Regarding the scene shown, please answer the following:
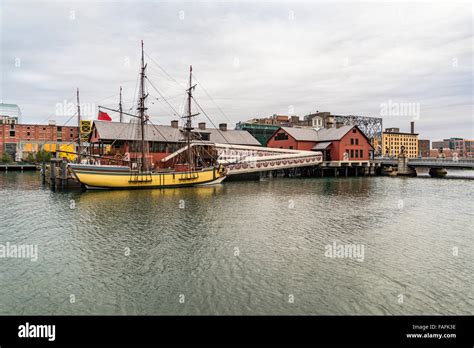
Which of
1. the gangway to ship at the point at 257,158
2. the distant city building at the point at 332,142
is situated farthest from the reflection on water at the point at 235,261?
the distant city building at the point at 332,142

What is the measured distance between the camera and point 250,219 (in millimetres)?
27781

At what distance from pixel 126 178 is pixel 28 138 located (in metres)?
93.7

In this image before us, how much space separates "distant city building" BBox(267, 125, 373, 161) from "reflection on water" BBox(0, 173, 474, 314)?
152 ft

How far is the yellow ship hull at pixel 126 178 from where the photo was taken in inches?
1783

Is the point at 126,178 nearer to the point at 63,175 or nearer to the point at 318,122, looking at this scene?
the point at 63,175

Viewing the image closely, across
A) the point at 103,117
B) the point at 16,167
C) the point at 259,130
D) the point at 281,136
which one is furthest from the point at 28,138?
the point at 281,136

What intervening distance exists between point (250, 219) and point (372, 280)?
45.1ft

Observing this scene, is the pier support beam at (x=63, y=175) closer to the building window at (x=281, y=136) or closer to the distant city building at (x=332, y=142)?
the distant city building at (x=332, y=142)

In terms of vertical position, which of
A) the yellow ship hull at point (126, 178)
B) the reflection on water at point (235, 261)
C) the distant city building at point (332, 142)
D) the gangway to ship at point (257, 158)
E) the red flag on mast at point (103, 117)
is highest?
the red flag on mast at point (103, 117)

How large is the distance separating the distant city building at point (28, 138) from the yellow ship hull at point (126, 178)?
80297 mm

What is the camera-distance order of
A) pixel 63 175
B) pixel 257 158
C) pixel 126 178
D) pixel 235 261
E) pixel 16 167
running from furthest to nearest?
pixel 16 167, pixel 257 158, pixel 63 175, pixel 126 178, pixel 235 261

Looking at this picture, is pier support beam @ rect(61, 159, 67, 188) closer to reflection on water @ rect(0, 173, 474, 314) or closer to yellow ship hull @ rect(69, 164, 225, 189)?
yellow ship hull @ rect(69, 164, 225, 189)

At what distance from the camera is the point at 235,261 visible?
17.2m
